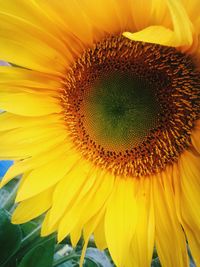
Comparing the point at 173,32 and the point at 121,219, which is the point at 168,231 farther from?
the point at 173,32

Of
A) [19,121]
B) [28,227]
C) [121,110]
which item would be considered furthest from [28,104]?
[28,227]

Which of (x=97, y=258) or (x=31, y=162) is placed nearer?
(x=31, y=162)

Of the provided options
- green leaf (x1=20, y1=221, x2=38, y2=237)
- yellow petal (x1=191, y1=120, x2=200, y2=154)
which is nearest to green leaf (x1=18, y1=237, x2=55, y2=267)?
green leaf (x1=20, y1=221, x2=38, y2=237)

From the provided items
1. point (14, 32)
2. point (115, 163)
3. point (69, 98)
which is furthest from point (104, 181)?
point (14, 32)

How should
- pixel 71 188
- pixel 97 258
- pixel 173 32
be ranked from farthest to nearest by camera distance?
pixel 97 258
pixel 71 188
pixel 173 32

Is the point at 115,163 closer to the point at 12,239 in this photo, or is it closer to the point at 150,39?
the point at 12,239

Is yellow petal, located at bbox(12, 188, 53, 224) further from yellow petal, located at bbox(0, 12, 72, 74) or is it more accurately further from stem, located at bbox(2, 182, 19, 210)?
yellow petal, located at bbox(0, 12, 72, 74)

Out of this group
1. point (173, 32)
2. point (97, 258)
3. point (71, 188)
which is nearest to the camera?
point (173, 32)

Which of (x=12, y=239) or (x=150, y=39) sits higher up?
(x=150, y=39)
